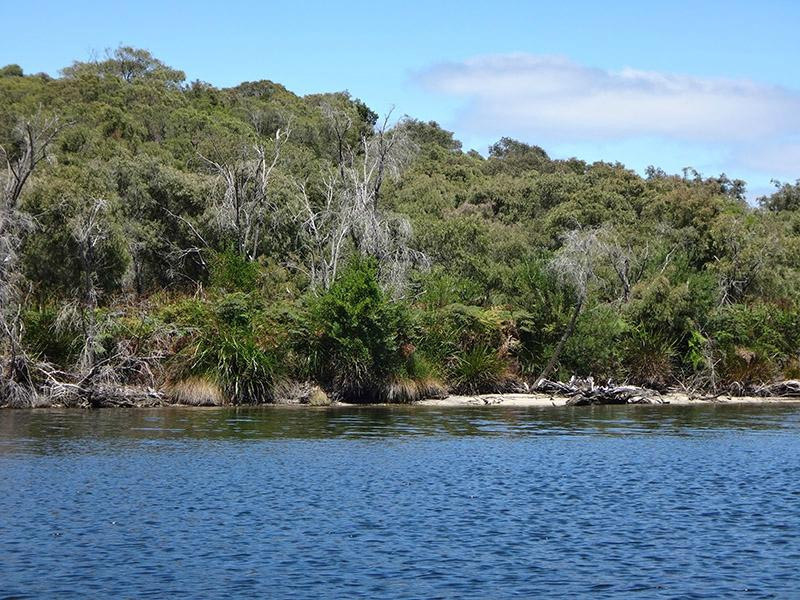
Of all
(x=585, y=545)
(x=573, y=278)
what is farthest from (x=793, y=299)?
(x=585, y=545)

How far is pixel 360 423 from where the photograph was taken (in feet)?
137

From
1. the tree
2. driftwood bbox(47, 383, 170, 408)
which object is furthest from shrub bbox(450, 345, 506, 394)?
the tree

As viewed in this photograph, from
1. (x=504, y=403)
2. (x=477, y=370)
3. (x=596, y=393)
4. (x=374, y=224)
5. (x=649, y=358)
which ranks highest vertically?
(x=374, y=224)

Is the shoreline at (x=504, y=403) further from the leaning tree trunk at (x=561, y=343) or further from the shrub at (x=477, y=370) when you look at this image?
the leaning tree trunk at (x=561, y=343)

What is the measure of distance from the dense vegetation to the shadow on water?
2527 mm

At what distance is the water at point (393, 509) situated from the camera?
60.3ft

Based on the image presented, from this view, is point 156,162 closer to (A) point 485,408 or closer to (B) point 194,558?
(A) point 485,408

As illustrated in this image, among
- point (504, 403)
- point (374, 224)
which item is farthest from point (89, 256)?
point (504, 403)

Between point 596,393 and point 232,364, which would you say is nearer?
point 232,364

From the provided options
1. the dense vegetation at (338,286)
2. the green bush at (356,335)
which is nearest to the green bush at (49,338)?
the dense vegetation at (338,286)

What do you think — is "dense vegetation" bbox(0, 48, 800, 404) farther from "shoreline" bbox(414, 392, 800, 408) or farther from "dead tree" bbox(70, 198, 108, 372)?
"shoreline" bbox(414, 392, 800, 408)

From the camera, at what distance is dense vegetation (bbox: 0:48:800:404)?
4734cm

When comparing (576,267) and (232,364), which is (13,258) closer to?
(232,364)

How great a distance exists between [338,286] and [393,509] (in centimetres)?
2466
